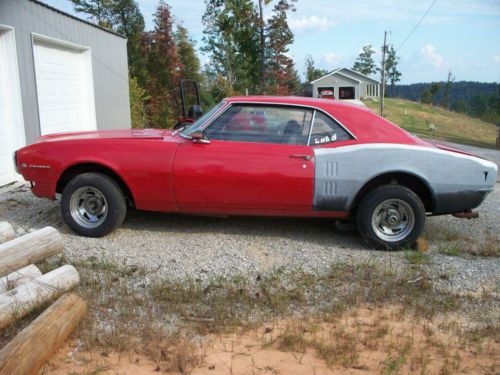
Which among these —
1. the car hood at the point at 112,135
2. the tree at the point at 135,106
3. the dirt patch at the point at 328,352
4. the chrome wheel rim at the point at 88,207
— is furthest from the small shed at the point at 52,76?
the dirt patch at the point at 328,352

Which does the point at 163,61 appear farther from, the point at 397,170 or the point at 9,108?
the point at 397,170

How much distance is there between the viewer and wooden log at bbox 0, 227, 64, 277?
4375 millimetres

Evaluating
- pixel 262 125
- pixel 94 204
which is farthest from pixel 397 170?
pixel 94 204

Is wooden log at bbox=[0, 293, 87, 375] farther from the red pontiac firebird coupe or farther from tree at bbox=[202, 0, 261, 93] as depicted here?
tree at bbox=[202, 0, 261, 93]

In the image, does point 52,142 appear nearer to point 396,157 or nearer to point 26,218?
point 26,218

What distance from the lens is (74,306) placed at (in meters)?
3.71

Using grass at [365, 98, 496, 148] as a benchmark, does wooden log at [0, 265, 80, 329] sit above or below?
above

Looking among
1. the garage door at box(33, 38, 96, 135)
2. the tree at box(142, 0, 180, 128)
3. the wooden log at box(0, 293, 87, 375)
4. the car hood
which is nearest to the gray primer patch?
the car hood

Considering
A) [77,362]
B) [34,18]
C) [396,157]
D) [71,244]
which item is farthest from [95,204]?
[34,18]

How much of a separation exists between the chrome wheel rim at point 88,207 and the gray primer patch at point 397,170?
7.36 ft

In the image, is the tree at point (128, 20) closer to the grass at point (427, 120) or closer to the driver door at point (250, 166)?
the driver door at point (250, 166)

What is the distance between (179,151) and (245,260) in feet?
4.30

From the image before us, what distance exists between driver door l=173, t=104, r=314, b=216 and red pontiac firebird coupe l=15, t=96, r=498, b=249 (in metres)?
0.01

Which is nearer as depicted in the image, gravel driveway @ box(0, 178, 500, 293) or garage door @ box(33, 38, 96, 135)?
gravel driveway @ box(0, 178, 500, 293)
